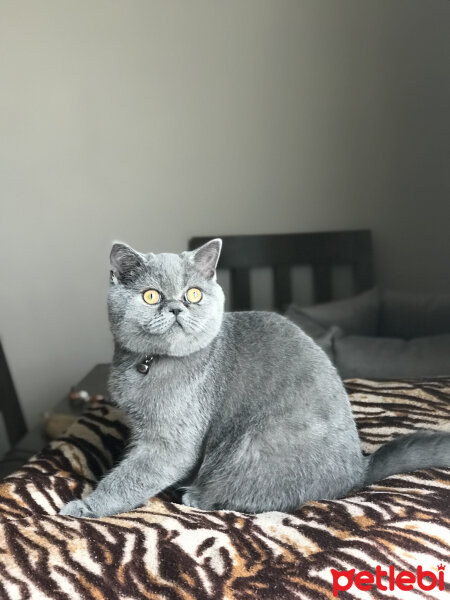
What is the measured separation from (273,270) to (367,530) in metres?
0.66

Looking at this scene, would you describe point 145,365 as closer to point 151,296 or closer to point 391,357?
point 151,296

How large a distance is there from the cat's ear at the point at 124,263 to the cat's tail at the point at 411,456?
399mm

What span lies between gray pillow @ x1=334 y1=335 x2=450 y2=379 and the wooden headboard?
0.11 metres

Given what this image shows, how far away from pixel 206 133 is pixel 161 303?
24.1 inches

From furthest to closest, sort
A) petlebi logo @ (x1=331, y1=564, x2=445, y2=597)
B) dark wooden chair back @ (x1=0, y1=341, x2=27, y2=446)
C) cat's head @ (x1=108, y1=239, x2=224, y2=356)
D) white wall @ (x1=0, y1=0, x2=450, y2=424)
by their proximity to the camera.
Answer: dark wooden chair back @ (x1=0, y1=341, x2=27, y2=446) → white wall @ (x1=0, y1=0, x2=450, y2=424) → cat's head @ (x1=108, y1=239, x2=224, y2=356) → petlebi logo @ (x1=331, y1=564, x2=445, y2=597)

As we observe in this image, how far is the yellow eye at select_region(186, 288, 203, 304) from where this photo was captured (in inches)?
29.0

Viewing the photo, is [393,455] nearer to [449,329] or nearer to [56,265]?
[449,329]

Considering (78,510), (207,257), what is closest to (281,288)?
(207,257)

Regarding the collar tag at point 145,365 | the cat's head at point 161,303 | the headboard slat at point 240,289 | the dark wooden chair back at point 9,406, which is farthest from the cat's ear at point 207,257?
the dark wooden chair back at point 9,406

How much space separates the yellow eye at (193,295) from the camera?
2.42 feet

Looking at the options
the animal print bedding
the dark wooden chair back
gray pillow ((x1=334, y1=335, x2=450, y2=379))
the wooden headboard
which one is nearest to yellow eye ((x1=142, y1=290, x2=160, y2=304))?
the animal print bedding

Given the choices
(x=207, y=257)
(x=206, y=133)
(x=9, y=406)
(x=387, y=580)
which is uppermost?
(x=206, y=133)

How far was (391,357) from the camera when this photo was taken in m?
1.20

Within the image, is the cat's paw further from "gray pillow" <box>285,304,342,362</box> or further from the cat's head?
"gray pillow" <box>285,304,342,362</box>
